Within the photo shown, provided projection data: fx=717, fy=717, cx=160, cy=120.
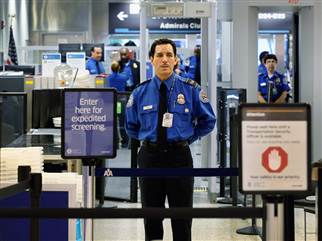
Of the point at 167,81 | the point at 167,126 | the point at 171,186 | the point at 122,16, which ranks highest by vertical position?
the point at 122,16

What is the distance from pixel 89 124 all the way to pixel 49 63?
24.7ft

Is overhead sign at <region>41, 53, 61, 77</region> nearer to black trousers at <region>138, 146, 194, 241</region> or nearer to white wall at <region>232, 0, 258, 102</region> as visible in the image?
white wall at <region>232, 0, 258, 102</region>

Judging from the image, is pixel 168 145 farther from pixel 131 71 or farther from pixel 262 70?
pixel 131 71

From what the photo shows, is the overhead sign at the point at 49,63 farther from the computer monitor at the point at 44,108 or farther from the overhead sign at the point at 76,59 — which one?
the computer monitor at the point at 44,108

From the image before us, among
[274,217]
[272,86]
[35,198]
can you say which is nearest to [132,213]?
[274,217]

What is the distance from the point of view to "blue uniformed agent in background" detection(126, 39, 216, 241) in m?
4.43

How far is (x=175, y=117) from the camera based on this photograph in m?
4.49

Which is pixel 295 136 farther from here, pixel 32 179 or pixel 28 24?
pixel 28 24

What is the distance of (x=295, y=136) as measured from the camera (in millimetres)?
2350

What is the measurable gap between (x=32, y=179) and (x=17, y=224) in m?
0.38

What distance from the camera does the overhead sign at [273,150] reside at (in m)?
2.32

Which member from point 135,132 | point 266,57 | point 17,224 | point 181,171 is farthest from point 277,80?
point 17,224

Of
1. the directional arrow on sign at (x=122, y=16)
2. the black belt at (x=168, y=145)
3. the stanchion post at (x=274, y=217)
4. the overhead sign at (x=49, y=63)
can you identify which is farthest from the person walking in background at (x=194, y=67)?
the directional arrow on sign at (x=122, y=16)

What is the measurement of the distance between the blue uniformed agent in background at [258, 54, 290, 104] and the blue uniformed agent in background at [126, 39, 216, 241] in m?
4.16
